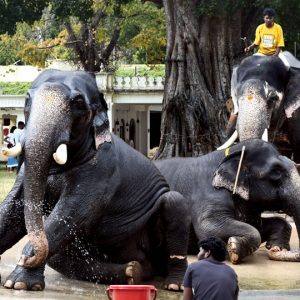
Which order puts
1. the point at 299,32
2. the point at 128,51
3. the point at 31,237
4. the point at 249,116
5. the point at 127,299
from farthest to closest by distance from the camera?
the point at 128,51, the point at 299,32, the point at 249,116, the point at 31,237, the point at 127,299

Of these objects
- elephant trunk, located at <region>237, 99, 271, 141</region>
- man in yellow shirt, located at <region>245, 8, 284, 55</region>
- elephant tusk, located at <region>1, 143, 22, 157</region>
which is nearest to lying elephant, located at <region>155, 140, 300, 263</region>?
elephant trunk, located at <region>237, 99, 271, 141</region>

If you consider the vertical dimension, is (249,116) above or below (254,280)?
above

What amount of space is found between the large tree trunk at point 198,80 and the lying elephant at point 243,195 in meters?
12.9

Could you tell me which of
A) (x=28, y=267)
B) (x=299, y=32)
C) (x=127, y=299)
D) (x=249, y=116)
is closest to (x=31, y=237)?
(x=28, y=267)

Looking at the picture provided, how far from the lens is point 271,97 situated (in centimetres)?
1265

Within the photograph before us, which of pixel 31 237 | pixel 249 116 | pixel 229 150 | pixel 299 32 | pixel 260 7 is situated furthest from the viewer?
pixel 299 32

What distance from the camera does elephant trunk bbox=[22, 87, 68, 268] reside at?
758cm

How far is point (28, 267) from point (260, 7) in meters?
17.0

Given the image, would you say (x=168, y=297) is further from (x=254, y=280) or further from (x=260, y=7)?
(x=260, y=7)

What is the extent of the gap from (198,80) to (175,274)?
1552 cm

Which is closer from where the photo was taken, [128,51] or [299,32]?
[299,32]

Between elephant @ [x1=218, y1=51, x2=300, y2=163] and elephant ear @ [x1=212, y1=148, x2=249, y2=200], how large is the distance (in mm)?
1529

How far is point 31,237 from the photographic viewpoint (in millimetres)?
7559

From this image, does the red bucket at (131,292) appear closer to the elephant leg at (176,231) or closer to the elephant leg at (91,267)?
the elephant leg at (91,267)
